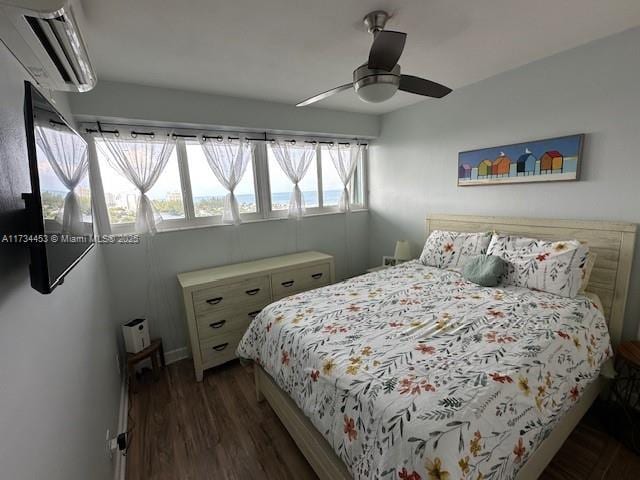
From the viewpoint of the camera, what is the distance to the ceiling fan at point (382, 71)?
4.28 ft

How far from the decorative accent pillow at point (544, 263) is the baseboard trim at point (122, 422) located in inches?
109

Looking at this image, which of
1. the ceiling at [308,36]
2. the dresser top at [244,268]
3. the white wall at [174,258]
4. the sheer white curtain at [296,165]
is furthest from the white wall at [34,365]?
the sheer white curtain at [296,165]

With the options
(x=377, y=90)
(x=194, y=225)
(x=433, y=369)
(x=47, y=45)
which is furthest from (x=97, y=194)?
(x=433, y=369)

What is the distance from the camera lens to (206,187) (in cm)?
282

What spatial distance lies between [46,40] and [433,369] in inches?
72.2

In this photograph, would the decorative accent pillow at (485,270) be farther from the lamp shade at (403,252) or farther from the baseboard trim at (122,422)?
the baseboard trim at (122,422)

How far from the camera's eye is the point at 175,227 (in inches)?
106

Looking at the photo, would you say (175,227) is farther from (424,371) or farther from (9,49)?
(424,371)

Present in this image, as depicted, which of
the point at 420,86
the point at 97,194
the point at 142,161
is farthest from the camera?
the point at 142,161

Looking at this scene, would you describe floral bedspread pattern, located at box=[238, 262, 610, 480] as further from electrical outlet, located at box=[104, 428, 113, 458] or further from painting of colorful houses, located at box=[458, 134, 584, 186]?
painting of colorful houses, located at box=[458, 134, 584, 186]

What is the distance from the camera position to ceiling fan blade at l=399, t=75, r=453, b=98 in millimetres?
Result: 1622

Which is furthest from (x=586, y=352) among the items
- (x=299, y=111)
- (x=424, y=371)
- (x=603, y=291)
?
(x=299, y=111)

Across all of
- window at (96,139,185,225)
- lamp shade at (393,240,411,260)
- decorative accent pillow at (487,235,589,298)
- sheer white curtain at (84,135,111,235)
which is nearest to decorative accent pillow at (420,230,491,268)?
decorative accent pillow at (487,235,589,298)

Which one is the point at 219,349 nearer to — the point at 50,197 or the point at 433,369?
the point at 433,369
